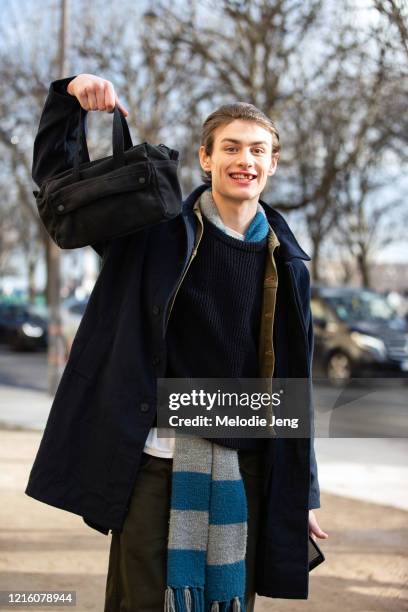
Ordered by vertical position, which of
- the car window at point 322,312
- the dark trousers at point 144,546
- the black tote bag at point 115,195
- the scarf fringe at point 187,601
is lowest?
the scarf fringe at point 187,601

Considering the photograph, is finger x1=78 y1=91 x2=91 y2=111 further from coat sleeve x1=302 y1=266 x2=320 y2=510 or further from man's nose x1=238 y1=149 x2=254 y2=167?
coat sleeve x1=302 y1=266 x2=320 y2=510

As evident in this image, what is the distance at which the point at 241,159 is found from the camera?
255 cm

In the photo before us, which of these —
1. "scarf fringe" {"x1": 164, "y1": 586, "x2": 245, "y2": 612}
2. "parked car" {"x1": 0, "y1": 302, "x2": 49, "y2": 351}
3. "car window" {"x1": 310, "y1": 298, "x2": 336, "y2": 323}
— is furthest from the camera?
"parked car" {"x1": 0, "y1": 302, "x2": 49, "y2": 351}

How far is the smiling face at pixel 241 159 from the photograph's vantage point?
2561mm

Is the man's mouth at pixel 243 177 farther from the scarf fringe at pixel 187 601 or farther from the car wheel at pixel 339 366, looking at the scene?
the car wheel at pixel 339 366

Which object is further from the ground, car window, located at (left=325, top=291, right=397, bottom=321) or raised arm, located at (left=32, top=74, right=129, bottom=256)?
car window, located at (left=325, top=291, right=397, bottom=321)

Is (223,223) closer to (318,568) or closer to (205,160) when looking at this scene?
(205,160)

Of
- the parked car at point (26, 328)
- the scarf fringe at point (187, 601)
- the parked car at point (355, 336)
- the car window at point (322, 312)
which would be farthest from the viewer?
the parked car at point (26, 328)

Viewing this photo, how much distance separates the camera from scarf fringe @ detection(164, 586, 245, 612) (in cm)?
234

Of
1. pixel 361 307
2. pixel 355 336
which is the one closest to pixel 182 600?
pixel 355 336

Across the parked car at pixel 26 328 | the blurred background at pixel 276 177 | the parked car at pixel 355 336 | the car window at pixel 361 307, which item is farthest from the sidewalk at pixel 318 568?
the parked car at pixel 26 328

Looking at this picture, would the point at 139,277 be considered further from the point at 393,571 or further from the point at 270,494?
the point at 393,571

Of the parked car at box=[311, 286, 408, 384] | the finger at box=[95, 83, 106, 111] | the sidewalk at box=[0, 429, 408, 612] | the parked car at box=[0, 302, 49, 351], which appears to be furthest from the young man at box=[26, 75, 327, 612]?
the parked car at box=[0, 302, 49, 351]

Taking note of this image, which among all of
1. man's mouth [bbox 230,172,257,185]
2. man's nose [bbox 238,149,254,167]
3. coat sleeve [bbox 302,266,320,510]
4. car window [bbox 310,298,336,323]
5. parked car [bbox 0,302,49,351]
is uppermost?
parked car [bbox 0,302,49,351]
